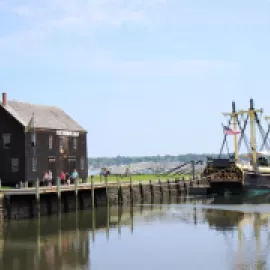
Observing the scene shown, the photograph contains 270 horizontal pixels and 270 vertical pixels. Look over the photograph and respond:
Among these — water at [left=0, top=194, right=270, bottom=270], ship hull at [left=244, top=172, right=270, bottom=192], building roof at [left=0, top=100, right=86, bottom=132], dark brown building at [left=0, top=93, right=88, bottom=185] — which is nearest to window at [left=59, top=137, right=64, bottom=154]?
dark brown building at [left=0, top=93, right=88, bottom=185]

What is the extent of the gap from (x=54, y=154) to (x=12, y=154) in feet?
16.3

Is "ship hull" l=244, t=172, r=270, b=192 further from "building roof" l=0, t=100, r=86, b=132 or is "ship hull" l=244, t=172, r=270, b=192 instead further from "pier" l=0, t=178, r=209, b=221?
"building roof" l=0, t=100, r=86, b=132

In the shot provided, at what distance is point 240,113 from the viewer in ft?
263

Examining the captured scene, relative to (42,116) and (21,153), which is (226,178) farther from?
(21,153)

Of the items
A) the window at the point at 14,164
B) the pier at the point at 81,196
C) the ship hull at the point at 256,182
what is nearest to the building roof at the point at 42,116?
the window at the point at 14,164

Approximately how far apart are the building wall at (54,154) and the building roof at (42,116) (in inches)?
36.2

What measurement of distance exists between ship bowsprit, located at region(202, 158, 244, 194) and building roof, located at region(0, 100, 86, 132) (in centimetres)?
1638

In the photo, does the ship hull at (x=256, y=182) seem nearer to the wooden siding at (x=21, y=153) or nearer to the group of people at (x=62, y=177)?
the group of people at (x=62, y=177)

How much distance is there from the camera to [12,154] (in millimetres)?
55531

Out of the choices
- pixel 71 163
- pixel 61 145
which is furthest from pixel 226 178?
pixel 61 145

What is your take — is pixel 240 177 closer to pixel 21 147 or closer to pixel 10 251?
pixel 21 147

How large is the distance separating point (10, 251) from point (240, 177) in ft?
131

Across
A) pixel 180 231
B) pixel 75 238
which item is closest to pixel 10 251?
pixel 75 238

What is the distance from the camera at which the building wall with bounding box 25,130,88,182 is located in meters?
55.7
